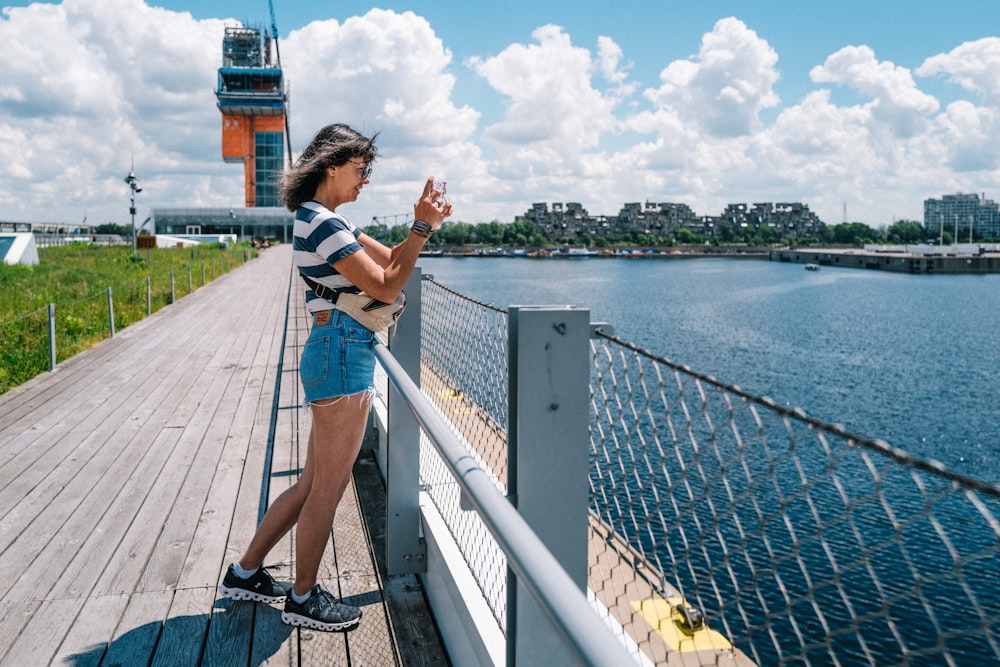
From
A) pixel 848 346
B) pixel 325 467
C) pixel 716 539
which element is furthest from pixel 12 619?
pixel 848 346

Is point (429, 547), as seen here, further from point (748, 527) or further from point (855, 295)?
point (855, 295)

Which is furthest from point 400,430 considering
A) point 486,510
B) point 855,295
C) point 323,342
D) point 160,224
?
point 160,224

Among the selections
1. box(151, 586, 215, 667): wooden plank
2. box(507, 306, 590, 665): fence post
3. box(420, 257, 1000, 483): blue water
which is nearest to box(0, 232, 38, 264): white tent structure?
box(420, 257, 1000, 483): blue water

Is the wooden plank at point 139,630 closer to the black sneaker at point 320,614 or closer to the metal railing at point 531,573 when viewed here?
the black sneaker at point 320,614

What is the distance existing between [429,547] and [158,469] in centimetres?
248

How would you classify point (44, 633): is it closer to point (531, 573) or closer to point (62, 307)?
point (531, 573)

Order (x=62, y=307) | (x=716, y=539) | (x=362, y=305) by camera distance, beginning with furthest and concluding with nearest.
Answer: (x=62, y=307) → (x=716, y=539) → (x=362, y=305)

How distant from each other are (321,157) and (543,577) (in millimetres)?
1827

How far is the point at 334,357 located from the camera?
2.55 meters

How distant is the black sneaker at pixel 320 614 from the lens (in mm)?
2756

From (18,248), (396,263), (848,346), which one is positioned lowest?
(848,346)

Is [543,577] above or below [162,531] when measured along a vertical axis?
above

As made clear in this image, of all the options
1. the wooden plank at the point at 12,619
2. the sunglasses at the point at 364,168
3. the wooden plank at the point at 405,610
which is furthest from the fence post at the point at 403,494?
the wooden plank at the point at 12,619

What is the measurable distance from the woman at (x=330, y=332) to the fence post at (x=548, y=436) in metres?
0.77
